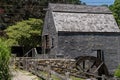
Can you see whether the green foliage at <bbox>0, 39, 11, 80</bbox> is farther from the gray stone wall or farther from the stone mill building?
the gray stone wall

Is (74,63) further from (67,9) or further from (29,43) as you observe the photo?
(29,43)

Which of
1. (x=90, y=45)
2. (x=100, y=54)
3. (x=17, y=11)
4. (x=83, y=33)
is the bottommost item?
(x=100, y=54)

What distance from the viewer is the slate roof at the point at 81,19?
1416 inches

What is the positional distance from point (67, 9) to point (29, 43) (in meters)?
11.2

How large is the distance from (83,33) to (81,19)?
5.02 ft

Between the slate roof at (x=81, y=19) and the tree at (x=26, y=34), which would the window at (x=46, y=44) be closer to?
the slate roof at (x=81, y=19)

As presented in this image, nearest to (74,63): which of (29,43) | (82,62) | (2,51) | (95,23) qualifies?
(82,62)

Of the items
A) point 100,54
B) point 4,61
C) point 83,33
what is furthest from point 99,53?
point 4,61

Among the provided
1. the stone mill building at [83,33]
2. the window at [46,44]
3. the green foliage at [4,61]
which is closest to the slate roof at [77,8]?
the stone mill building at [83,33]

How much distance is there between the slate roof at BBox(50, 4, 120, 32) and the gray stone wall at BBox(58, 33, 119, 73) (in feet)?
2.12

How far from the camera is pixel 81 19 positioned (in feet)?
121

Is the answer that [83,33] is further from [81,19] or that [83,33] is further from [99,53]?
[99,53]

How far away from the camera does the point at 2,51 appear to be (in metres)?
11.8

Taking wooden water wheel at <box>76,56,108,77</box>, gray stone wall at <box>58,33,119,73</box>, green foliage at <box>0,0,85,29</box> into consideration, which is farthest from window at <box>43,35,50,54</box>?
green foliage at <box>0,0,85,29</box>
